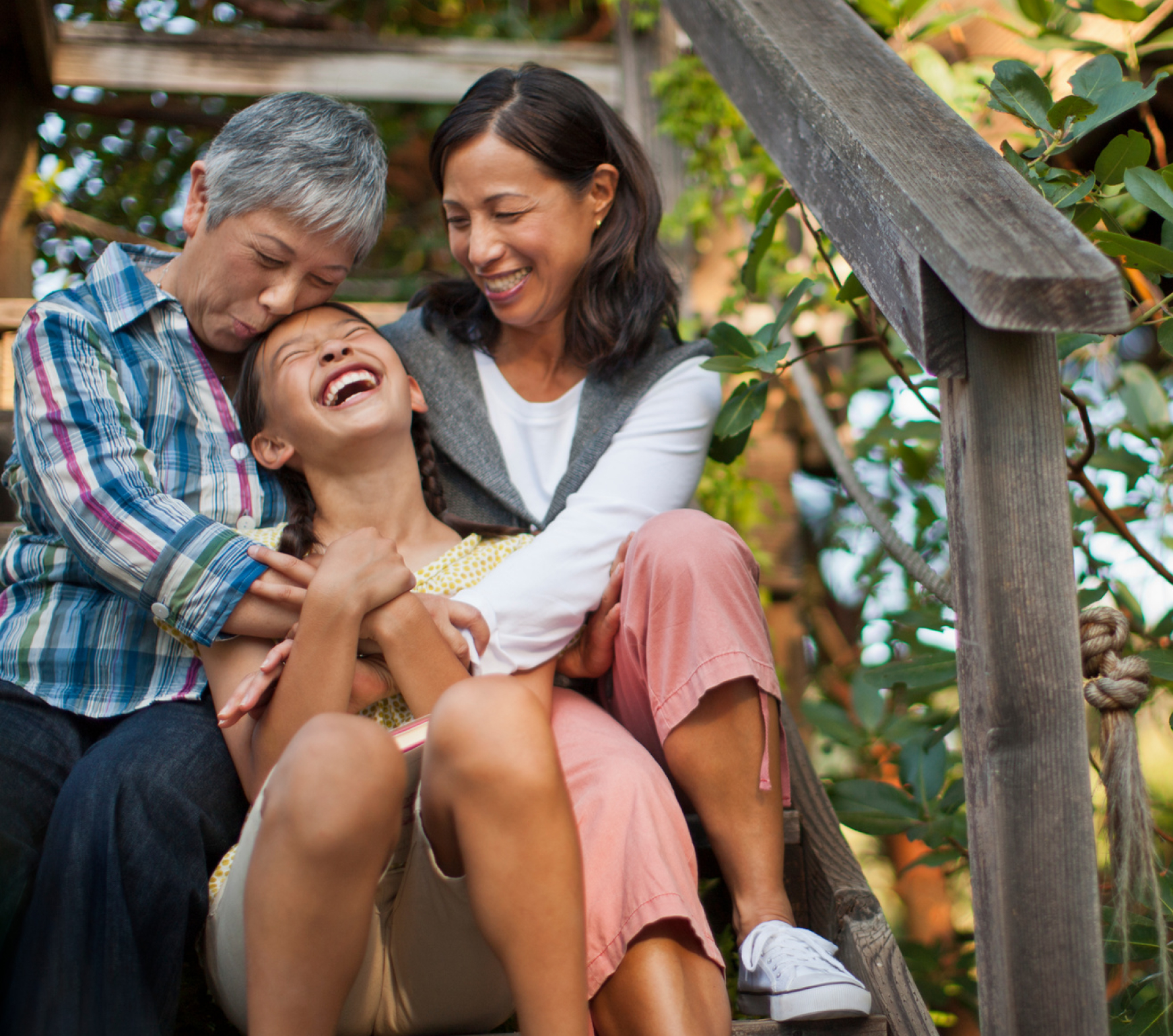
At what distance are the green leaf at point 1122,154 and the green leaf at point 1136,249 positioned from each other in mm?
79

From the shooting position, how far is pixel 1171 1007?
120 cm

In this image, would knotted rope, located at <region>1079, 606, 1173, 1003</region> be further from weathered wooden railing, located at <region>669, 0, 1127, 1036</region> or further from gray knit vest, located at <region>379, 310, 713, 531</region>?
gray knit vest, located at <region>379, 310, 713, 531</region>

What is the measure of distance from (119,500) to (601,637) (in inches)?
25.8

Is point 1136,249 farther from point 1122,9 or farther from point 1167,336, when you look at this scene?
point 1122,9

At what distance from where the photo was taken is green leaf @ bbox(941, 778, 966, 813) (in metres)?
1.62

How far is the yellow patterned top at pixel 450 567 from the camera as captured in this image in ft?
4.50

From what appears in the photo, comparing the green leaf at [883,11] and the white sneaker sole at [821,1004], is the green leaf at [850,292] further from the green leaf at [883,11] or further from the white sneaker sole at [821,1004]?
the white sneaker sole at [821,1004]

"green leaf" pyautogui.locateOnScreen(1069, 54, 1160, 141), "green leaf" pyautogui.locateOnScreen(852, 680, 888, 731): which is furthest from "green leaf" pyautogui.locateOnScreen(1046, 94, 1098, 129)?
"green leaf" pyautogui.locateOnScreen(852, 680, 888, 731)

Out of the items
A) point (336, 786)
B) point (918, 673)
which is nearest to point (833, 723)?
point (918, 673)

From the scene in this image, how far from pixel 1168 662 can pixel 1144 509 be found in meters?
0.86

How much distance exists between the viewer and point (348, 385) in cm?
156

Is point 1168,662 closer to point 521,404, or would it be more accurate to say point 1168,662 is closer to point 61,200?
point 521,404

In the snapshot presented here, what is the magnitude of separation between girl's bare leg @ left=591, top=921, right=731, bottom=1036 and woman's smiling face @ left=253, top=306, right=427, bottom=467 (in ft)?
2.66

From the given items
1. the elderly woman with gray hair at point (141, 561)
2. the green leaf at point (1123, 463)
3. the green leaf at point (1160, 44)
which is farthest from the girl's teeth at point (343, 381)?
the green leaf at point (1160, 44)
